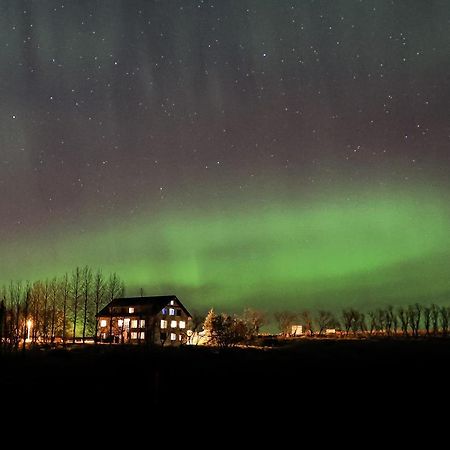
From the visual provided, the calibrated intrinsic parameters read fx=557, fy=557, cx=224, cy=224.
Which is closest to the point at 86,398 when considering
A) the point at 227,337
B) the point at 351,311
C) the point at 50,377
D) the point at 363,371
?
the point at 50,377

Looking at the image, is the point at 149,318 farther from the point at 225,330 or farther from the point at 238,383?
the point at 238,383

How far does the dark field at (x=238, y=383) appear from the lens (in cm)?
2167

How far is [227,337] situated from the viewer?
3125 inches

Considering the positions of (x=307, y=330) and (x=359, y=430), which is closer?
(x=359, y=430)

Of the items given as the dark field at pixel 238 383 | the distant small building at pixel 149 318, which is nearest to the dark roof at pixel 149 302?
the distant small building at pixel 149 318

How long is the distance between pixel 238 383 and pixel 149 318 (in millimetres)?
76320

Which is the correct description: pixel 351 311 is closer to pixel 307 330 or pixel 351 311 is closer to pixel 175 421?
pixel 307 330

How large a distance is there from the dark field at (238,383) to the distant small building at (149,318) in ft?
220

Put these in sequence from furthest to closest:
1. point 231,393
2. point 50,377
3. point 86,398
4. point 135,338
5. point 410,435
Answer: point 135,338 → point 50,377 → point 231,393 → point 86,398 → point 410,435

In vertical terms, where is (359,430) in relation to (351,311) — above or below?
below

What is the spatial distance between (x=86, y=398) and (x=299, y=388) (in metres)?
9.22

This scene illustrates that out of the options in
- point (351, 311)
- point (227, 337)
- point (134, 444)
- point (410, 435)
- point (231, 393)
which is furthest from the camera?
A: point (351, 311)

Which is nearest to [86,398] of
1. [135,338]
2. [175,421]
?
[175,421]

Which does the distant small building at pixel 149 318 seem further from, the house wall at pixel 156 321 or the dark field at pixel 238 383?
the dark field at pixel 238 383
